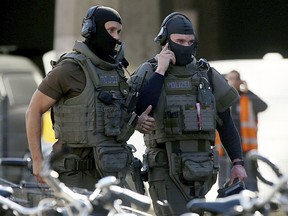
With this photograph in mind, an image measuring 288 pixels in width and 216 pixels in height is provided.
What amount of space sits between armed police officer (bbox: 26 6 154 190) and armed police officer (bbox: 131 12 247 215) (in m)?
0.24

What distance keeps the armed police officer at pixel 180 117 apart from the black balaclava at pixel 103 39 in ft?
1.01

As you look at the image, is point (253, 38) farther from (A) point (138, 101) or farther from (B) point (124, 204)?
(B) point (124, 204)

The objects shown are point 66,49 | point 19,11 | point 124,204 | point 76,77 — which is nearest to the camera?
point 124,204

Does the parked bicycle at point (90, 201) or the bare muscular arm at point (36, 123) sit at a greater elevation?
the parked bicycle at point (90, 201)

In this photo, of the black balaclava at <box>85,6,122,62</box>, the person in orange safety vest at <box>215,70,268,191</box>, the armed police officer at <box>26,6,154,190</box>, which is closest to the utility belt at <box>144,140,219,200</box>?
the armed police officer at <box>26,6,154,190</box>

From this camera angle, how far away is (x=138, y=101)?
9.65 metres

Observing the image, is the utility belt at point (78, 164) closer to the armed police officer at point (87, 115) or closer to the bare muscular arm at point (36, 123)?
the armed police officer at point (87, 115)

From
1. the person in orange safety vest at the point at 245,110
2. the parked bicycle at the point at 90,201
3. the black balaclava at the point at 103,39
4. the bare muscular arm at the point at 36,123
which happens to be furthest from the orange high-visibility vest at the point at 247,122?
the parked bicycle at the point at 90,201

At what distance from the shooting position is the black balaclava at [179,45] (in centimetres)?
977

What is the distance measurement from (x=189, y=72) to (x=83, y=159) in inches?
41.5

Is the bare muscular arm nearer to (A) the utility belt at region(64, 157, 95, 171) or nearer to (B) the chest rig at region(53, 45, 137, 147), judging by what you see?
(B) the chest rig at region(53, 45, 137, 147)

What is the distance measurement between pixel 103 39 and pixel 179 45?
1.84 feet

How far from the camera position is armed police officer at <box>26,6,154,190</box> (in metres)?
9.29

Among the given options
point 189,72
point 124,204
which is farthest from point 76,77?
point 124,204
